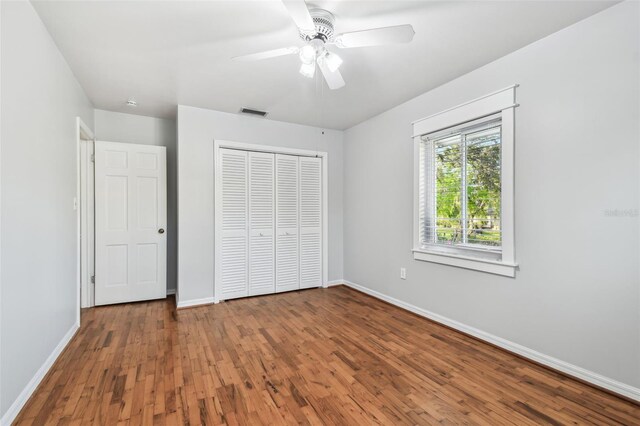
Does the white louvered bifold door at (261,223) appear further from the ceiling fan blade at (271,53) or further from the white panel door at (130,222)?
the ceiling fan blade at (271,53)

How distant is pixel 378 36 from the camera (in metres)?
1.76

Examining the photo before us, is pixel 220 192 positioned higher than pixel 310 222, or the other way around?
pixel 220 192

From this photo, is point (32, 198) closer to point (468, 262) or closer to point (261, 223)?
point (261, 223)

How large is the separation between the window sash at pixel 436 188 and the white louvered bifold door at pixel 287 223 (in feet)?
5.97

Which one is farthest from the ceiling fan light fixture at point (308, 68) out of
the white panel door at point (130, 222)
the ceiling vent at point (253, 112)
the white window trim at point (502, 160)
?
the white panel door at point (130, 222)

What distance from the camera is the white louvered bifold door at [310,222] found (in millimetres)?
4457

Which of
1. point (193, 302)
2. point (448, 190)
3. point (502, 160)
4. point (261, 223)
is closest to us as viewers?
point (502, 160)

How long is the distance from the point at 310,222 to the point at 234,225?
1.13m

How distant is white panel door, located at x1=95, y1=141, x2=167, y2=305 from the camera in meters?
3.73

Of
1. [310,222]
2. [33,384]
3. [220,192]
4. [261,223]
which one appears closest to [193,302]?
[261,223]

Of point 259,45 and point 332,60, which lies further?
point 259,45

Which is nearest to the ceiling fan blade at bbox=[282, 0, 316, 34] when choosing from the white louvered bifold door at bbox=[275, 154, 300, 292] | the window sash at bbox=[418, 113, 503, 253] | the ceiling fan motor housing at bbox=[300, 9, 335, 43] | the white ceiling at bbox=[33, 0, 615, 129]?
the ceiling fan motor housing at bbox=[300, 9, 335, 43]

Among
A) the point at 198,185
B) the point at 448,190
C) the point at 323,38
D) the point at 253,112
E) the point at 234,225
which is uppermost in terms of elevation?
the point at 253,112

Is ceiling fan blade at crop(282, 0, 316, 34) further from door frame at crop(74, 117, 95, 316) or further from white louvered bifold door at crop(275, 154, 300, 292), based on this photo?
door frame at crop(74, 117, 95, 316)
